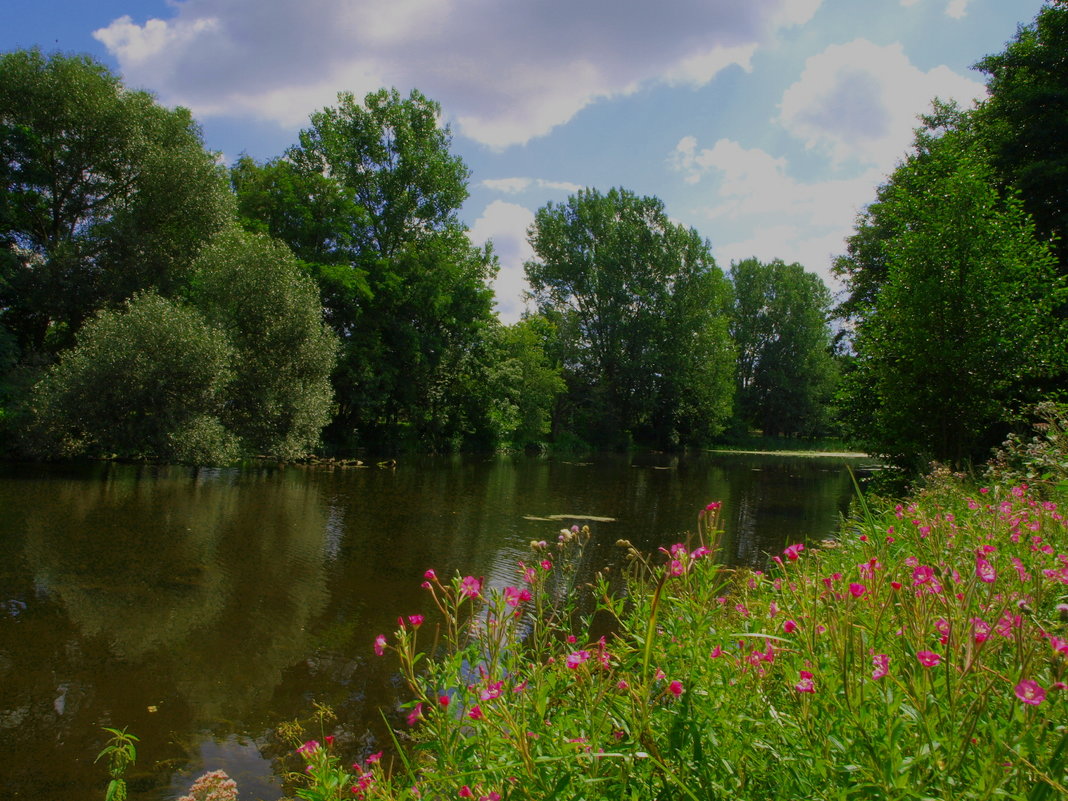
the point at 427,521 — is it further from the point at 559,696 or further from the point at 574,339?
the point at 574,339

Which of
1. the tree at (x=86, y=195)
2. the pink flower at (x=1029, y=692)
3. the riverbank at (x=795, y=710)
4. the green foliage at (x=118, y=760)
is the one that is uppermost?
the tree at (x=86, y=195)

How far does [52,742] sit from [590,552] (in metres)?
7.80

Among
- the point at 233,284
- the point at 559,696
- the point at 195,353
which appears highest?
the point at 233,284

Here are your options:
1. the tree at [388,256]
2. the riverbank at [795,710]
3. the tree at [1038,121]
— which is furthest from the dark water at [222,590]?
the tree at [388,256]

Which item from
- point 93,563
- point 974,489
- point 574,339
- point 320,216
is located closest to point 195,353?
point 93,563

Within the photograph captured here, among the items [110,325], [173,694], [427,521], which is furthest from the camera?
[110,325]

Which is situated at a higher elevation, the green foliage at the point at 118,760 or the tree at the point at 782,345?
the tree at the point at 782,345

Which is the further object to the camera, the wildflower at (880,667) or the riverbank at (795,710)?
the wildflower at (880,667)

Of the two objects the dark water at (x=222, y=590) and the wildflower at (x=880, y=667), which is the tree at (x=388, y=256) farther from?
the wildflower at (x=880, y=667)

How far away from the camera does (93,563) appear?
29.4 ft

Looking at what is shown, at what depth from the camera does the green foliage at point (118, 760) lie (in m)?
3.31

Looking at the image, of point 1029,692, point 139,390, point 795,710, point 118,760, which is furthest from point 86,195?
point 1029,692

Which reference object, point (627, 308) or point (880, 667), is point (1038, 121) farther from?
point (627, 308)

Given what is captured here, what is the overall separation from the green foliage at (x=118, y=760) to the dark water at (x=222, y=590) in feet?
0.35
